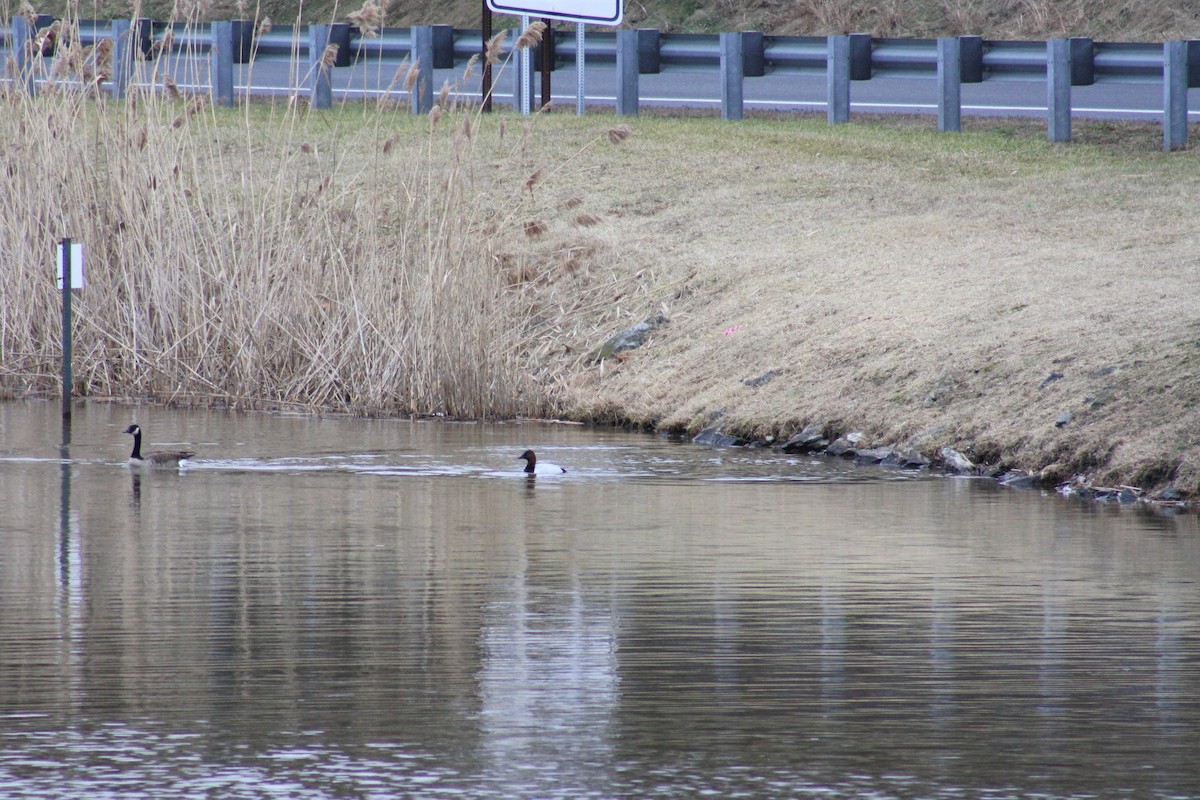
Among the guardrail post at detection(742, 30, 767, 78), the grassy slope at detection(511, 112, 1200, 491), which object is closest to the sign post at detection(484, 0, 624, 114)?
the grassy slope at detection(511, 112, 1200, 491)

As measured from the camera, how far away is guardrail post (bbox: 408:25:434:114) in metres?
23.8

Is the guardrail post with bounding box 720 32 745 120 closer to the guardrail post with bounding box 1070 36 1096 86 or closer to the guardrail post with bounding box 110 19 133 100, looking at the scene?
the guardrail post with bounding box 1070 36 1096 86

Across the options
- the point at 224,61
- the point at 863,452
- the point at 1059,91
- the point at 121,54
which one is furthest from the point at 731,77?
the point at 863,452

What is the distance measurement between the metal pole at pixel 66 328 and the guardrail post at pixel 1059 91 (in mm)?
11366

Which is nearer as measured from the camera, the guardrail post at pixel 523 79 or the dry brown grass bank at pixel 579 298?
the dry brown grass bank at pixel 579 298

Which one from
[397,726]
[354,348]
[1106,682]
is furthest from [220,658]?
[354,348]

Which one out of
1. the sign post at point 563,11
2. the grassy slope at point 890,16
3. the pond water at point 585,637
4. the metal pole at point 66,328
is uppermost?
the grassy slope at point 890,16

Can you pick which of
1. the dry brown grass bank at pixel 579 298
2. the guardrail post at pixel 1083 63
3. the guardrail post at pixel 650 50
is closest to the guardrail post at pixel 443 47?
the guardrail post at pixel 650 50

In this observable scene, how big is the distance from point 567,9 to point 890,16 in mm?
9552

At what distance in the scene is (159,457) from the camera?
12.2 m

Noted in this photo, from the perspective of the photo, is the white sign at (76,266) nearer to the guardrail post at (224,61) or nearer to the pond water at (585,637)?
the pond water at (585,637)

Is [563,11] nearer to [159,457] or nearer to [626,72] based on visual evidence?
[626,72]

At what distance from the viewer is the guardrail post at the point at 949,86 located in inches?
891

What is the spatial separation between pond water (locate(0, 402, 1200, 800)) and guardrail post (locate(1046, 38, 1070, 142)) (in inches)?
426
